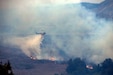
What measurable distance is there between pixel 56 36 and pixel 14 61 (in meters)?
14.1

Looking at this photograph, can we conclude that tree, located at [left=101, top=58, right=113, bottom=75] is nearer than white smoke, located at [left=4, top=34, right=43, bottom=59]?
Yes

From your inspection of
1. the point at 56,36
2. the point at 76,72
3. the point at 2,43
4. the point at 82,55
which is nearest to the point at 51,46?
the point at 56,36

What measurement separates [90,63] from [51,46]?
13529 millimetres

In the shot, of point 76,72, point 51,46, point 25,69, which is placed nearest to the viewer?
point 76,72

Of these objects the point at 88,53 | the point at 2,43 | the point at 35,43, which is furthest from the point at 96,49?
the point at 2,43

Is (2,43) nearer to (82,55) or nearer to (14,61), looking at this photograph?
(14,61)

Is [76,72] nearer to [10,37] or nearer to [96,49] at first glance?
[96,49]

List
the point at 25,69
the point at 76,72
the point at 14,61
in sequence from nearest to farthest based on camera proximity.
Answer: the point at 76,72
the point at 25,69
the point at 14,61

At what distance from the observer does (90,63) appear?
63.2 meters

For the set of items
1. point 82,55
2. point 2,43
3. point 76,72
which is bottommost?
point 76,72

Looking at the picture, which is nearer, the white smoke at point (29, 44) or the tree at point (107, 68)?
the tree at point (107, 68)

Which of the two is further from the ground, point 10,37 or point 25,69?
point 10,37

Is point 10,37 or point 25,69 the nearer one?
point 25,69

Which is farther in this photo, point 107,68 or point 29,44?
point 29,44
